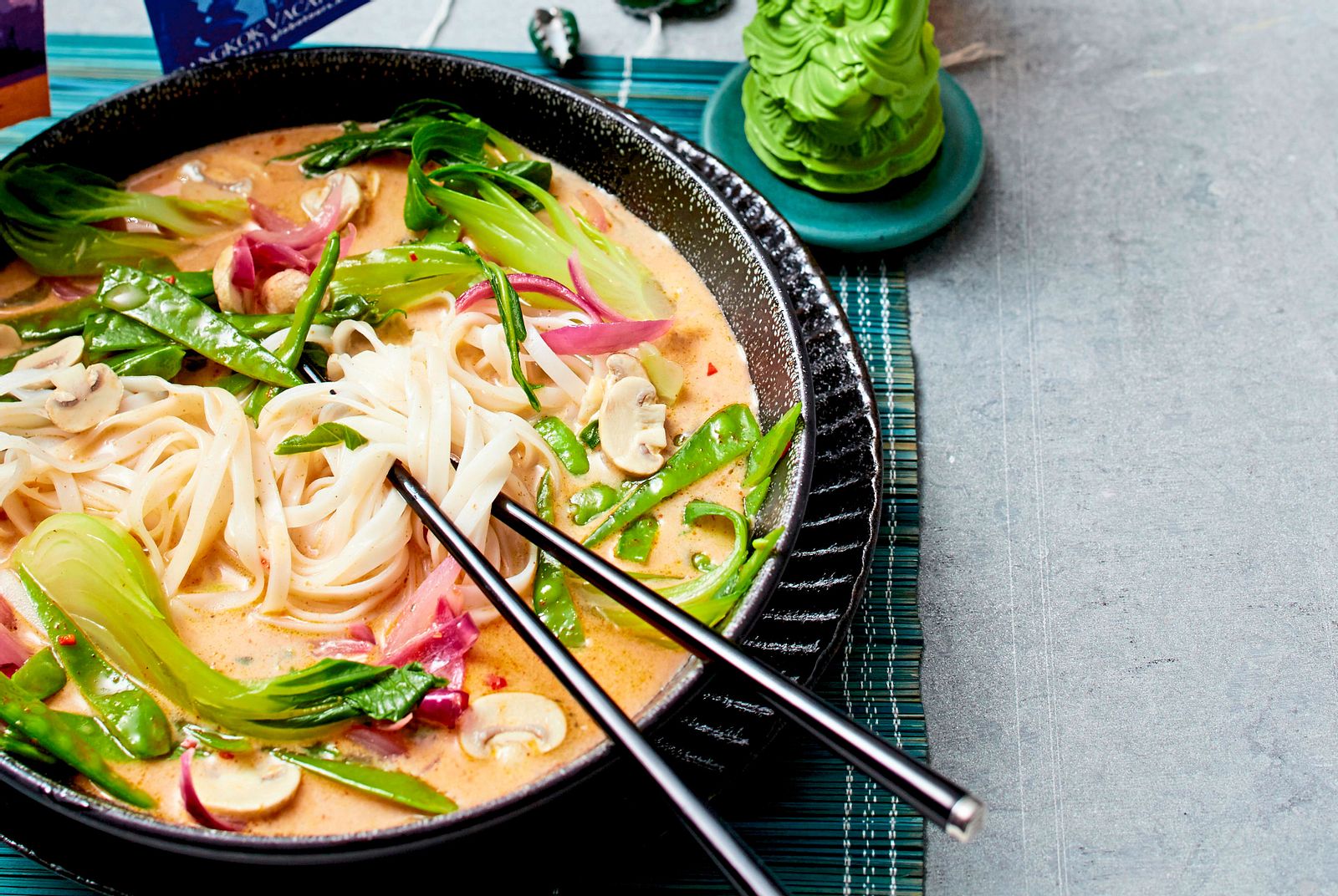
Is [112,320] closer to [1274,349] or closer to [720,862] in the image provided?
[720,862]

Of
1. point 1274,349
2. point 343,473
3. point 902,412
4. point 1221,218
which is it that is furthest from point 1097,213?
point 343,473

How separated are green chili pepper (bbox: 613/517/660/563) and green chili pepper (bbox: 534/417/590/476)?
0.64ft

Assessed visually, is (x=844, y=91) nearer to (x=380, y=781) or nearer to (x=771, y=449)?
(x=771, y=449)

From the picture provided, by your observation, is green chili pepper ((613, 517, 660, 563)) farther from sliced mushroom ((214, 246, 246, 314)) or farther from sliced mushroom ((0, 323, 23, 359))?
sliced mushroom ((0, 323, 23, 359))

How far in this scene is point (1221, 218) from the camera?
12.6 ft

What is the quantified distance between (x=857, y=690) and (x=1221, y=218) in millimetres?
2247

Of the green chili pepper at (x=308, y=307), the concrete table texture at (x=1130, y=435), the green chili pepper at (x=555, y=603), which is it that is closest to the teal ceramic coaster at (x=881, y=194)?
the concrete table texture at (x=1130, y=435)

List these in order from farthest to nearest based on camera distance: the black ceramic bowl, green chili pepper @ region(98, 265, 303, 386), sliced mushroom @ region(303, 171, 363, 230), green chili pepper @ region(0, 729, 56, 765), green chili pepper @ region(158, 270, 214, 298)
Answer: sliced mushroom @ region(303, 171, 363, 230), green chili pepper @ region(158, 270, 214, 298), the black ceramic bowl, green chili pepper @ region(98, 265, 303, 386), green chili pepper @ region(0, 729, 56, 765)

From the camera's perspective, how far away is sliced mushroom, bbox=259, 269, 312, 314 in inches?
118

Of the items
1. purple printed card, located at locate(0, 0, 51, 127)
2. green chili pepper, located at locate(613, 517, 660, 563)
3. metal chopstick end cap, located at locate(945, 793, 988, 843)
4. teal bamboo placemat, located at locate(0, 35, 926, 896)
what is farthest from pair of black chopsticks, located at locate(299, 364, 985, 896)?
purple printed card, located at locate(0, 0, 51, 127)

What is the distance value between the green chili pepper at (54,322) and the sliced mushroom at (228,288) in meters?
0.33

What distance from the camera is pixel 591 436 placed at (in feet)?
9.21

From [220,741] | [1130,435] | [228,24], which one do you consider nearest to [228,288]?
[228,24]

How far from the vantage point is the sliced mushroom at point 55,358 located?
2.80 meters
